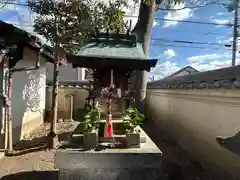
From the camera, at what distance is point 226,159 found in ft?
15.1

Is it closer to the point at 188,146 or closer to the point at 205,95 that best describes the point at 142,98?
the point at 188,146

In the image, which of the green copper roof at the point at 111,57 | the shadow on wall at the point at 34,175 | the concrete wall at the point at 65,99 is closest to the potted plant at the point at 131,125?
the green copper roof at the point at 111,57

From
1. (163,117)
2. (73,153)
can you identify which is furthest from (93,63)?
(163,117)

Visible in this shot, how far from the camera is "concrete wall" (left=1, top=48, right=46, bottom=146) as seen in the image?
25.5ft

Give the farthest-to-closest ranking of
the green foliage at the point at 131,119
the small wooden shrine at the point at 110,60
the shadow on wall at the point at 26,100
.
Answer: the shadow on wall at the point at 26,100
the green foliage at the point at 131,119
the small wooden shrine at the point at 110,60

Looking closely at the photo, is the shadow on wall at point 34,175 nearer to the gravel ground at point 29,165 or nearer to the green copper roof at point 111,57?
the gravel ground at point 29,165

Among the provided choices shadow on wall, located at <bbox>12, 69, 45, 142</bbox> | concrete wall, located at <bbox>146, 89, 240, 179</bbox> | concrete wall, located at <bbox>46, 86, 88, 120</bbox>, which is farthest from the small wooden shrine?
concrete wall, located at <bbox>46, 86, 88, 120</bbox>

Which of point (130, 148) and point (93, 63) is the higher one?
point (93, 63)

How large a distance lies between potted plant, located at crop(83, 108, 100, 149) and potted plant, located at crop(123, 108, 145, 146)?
564 mm

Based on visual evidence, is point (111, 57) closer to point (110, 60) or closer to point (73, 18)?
point (110, 60)

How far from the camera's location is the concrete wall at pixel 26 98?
25.5 feet

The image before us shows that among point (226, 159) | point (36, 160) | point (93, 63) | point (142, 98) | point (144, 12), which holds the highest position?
point (144, 12)

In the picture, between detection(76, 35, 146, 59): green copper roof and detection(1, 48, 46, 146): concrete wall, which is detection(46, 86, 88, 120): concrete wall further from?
detection(76, 35, 146, 59): green copper roof

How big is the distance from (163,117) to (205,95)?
476 centimetres
